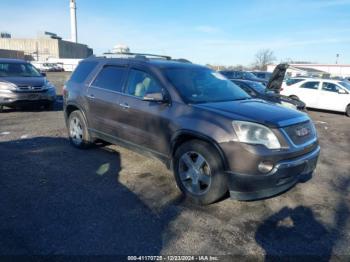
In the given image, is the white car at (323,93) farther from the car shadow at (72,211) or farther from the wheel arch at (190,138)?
the wheel arch at (190,138)

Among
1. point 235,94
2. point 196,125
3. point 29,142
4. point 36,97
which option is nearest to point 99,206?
point 196,125

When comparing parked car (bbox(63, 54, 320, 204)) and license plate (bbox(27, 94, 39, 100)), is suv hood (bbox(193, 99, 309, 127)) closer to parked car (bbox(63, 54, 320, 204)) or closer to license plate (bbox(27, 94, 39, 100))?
parked car (bbox(63, 54, 320, 204))

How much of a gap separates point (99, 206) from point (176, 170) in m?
1.11

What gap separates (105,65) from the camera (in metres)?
5.78

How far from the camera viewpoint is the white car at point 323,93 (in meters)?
14.3

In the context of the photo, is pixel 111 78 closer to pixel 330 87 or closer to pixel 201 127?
pixel 201 127

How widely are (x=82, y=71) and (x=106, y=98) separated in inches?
50.0

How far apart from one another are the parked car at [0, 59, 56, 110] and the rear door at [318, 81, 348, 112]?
11870mm

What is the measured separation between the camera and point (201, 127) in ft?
13.0

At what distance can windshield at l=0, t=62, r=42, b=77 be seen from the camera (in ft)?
35.4

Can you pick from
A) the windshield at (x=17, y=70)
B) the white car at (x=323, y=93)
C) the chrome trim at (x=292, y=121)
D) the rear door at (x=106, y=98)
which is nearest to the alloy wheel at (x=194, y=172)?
the chrome trim at (x=292, y=121)

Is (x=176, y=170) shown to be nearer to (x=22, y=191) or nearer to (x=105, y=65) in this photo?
(x=22, y=191)

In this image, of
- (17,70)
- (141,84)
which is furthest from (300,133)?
(17,70)

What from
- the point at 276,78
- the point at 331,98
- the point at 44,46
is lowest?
the point at 331,98
